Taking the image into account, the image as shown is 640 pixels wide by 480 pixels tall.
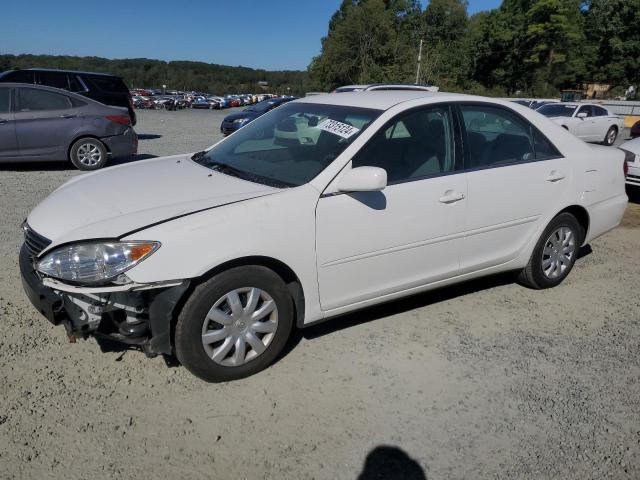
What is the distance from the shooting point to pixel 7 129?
855 cm

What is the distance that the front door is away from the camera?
3115 mm

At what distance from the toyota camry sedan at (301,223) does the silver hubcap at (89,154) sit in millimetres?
6069

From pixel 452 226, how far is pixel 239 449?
2.04 metres

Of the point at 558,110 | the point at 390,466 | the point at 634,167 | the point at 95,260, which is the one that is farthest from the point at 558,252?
the point at 558,110

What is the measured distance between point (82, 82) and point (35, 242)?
11264mm

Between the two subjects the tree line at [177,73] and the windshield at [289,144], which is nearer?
the windshield at [289,144]

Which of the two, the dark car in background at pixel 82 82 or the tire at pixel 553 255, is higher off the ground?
the dark car in background at pixel 82 82

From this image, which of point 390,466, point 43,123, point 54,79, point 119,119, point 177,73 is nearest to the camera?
point 390,466

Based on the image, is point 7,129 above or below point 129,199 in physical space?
above

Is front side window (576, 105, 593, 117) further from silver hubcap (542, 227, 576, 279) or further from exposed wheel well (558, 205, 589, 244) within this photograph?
silver hubcap (542, 227, 576, 279)

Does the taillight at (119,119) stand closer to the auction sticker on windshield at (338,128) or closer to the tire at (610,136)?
the auction sticker on windshield at (338,128)

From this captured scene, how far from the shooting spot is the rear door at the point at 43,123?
8.69m

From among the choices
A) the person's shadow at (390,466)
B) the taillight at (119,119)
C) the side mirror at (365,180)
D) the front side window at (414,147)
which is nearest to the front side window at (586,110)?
the taillight at (119,119)

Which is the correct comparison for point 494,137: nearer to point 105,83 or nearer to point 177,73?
point 105,83
